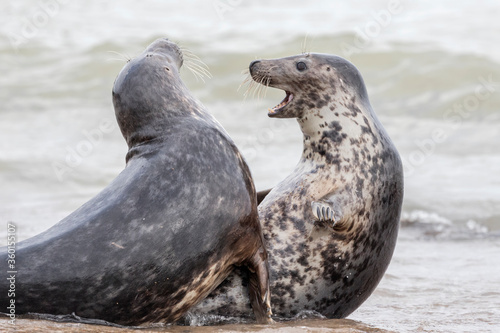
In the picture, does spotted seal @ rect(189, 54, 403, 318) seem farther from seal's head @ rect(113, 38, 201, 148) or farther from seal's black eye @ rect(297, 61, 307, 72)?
seal's head @ rect(113, 38, 201, 148)

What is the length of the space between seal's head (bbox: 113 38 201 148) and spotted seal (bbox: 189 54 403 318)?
0.82 m

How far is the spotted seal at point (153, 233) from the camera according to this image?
13.3 feet

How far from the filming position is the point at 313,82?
17.9 feet

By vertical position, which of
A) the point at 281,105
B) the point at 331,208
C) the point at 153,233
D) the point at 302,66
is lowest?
the point at 153,233

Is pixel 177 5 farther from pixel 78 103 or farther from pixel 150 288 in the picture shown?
pixel 150 288

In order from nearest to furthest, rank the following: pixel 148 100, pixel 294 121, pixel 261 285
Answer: pixel 261 285 < pixel 148 100 < pixel 294 121

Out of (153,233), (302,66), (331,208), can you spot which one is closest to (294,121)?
(302,66)

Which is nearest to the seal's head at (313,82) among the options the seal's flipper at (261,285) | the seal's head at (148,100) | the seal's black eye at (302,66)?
the seal's black eye at (302,66)

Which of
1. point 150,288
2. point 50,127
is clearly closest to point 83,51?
point 50,127

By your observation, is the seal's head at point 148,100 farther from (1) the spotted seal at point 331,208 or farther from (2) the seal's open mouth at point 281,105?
(1) the spotted seal at point 331,208

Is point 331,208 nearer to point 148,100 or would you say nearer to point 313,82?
point 313,82

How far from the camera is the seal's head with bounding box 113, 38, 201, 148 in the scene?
467cm

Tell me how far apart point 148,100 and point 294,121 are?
29.5ft

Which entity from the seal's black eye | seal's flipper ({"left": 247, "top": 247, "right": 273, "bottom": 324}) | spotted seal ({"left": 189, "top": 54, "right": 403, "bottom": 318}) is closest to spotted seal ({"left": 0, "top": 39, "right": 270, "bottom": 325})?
seal's flipper ({"left": 247, "top": 247, "right": 273, "bottom": 324})
